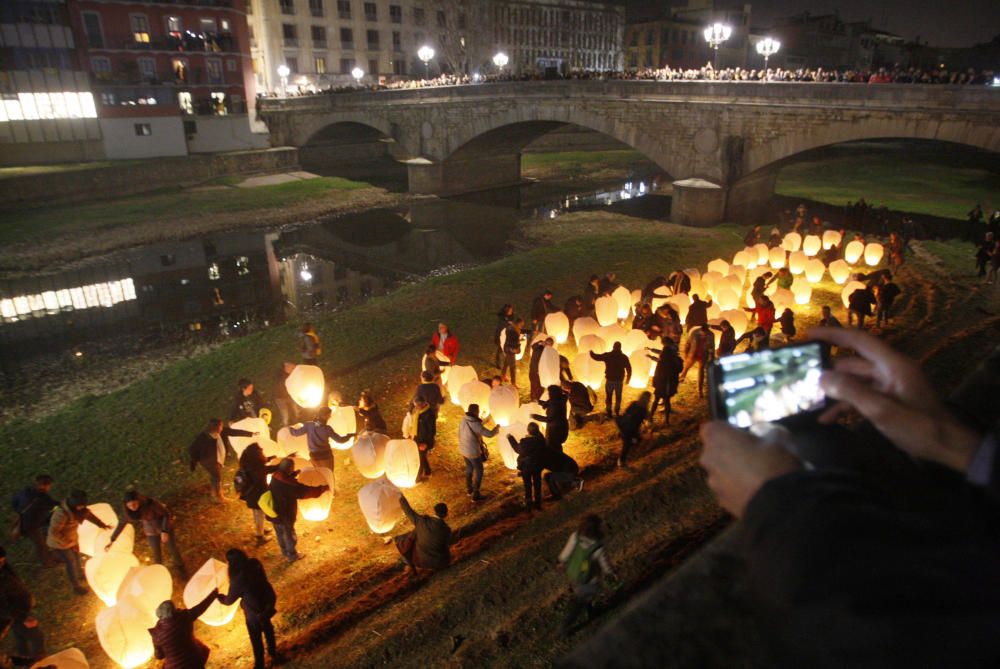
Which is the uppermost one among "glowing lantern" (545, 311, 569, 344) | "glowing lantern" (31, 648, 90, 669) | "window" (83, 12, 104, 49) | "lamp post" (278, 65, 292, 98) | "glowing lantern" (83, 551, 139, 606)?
"window" (83, 12, 104, 49)

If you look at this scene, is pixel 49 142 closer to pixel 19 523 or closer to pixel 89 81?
pixel 89 81

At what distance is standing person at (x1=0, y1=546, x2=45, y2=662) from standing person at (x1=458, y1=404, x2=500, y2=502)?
17.4 ft

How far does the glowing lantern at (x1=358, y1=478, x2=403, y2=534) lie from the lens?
26.4 ft

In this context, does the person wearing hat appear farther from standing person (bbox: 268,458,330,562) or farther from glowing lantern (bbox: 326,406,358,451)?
glowing lantern (bbox: 326,406,358,451)

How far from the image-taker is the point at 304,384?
441 inches

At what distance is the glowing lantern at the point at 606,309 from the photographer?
13.9m

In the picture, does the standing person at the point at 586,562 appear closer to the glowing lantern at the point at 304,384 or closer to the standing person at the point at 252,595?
the standing person at the point at 252,595

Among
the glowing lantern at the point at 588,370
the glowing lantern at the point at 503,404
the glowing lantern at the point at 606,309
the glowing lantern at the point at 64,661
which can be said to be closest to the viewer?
the glowing lantern at the point at 64,661


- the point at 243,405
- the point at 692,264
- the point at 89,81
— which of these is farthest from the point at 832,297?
the point at 89,81

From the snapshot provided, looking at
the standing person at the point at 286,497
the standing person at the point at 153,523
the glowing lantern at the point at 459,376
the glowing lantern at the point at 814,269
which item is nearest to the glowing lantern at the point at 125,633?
the standing person at the point at 153,523

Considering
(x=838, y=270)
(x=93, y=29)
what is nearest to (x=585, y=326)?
(x=838, y=270)

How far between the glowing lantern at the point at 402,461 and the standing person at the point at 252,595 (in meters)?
2.95

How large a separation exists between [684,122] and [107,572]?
28187 millimetres

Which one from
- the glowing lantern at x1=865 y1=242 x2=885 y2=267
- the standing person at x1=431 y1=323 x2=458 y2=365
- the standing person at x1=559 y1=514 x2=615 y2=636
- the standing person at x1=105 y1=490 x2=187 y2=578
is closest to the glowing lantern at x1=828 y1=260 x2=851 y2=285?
the glowing lantern at x1=865 y1=242 x2=885 y2=267
